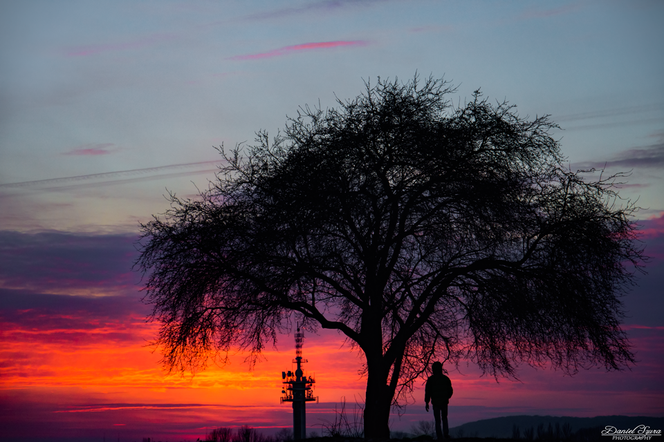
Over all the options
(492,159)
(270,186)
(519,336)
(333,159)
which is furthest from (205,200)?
(519,336)

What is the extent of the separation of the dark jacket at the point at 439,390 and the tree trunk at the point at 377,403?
2.09m

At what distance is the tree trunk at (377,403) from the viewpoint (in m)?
16.4

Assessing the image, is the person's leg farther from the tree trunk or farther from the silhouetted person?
the tree trunk

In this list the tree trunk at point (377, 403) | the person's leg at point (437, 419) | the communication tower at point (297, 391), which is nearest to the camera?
the person's leg at point (437, 419)

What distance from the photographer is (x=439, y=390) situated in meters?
14.9

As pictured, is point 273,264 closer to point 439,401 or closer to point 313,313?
point 313,313

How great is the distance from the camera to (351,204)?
1619 cm

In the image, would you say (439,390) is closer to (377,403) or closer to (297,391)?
(377,403)

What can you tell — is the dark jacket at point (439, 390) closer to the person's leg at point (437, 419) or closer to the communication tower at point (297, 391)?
the person's leg at point (437, 419)

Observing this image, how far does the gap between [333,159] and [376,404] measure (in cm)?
675

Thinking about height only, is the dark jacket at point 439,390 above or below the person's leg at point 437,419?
above

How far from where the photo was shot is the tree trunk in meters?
16.4

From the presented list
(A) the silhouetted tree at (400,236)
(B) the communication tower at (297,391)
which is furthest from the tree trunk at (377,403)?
(B) the communication tower at (297,391)

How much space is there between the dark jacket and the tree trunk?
209cm
